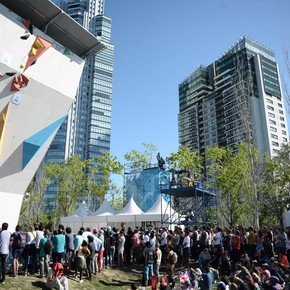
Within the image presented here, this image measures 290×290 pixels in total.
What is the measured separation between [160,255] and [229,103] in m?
89.7

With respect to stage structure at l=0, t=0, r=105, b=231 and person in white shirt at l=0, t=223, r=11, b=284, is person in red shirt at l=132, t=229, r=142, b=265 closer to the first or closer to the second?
stage structure at l=0, t=0, r=105, b=231

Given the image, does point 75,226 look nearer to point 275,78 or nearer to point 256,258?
point 256,258

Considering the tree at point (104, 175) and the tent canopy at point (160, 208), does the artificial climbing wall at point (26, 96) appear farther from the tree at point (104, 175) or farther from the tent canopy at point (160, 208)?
the tree at point (104, 175)

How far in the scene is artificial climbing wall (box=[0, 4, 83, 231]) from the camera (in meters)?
12.9

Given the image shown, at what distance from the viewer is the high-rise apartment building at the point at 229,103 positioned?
93188mm

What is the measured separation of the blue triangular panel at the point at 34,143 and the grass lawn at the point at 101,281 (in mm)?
5347

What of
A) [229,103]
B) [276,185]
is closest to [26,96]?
[276,185]

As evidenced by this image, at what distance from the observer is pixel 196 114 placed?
112188mm

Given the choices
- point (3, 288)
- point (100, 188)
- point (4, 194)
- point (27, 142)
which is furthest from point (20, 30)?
point (100, 188)

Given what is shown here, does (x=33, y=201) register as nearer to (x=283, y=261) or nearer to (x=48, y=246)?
(x=48, y=246)

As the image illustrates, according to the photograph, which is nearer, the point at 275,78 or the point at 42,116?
the point at 42,116

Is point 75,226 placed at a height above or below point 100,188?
below

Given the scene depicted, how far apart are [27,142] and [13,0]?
574 centimetres

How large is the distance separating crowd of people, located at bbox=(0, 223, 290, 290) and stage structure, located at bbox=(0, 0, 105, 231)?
3.32 meters
